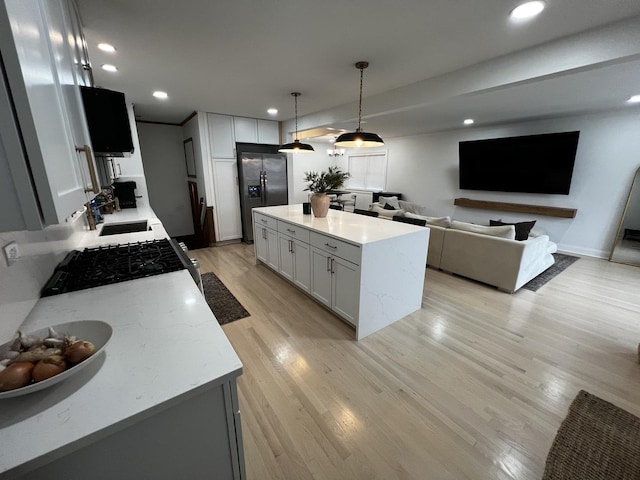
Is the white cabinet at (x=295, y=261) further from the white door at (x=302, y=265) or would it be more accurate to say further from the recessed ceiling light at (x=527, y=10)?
the recessed ceiling light at (x=527, y=10)

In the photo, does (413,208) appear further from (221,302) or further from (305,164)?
(221,302)

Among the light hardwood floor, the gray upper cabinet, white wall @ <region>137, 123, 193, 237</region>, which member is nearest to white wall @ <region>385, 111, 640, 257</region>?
the light hardwood floor

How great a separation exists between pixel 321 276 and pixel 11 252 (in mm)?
2100

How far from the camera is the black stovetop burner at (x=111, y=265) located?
134cm

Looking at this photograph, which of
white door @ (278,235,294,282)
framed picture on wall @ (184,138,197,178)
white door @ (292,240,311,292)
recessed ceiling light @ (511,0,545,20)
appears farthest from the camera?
framed picture on wall @ (184,138,197,178)

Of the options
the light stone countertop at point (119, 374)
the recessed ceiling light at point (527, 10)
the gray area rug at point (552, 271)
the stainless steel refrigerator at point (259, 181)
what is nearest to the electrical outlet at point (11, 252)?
the light stone countertop at point (119, 374)

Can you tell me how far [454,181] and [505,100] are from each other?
9.19 ft

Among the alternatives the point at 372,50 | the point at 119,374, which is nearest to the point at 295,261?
the point at 372,50

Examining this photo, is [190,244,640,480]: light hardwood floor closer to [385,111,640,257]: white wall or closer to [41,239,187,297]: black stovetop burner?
[41,239,187,297]: black stovetop burner

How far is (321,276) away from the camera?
2.69m

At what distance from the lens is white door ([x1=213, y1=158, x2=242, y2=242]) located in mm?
5051

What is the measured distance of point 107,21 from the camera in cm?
188

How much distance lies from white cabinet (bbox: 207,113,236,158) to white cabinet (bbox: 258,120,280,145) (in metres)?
0.59

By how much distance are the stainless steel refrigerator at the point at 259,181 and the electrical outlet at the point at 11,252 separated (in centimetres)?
420
